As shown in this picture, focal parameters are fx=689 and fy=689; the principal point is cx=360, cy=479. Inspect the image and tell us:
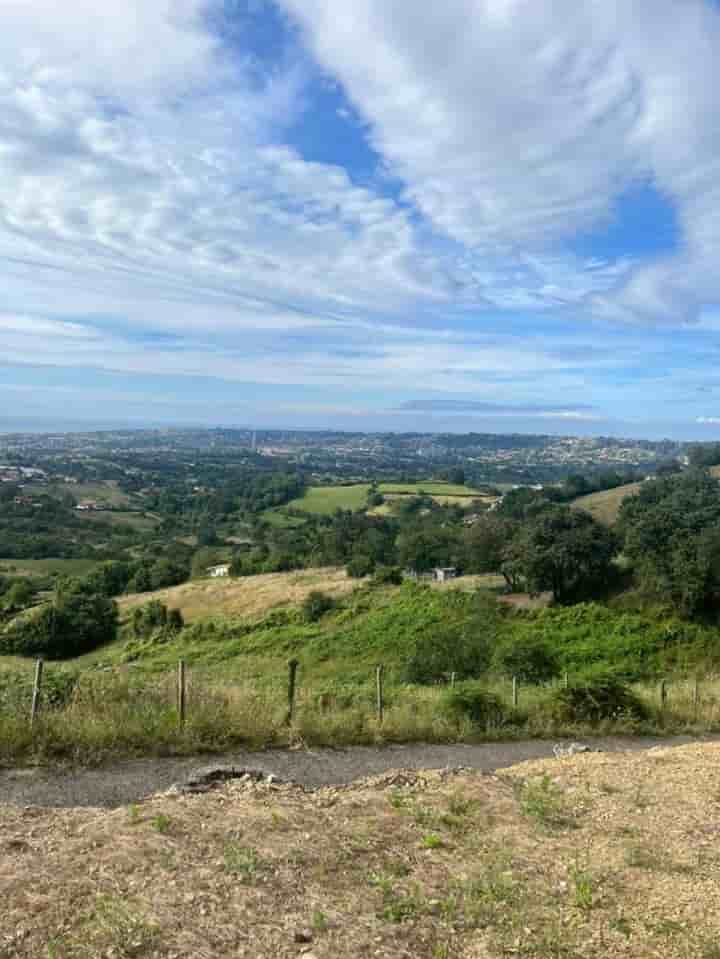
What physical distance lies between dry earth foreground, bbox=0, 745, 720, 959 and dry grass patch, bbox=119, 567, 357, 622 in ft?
104

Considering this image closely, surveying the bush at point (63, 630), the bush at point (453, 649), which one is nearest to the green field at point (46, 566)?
the bush at point (63, 630)

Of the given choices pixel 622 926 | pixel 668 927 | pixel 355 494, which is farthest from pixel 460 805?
pixel 355 494

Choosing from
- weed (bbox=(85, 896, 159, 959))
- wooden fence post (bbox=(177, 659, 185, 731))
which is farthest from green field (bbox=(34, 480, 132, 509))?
weed (bbox=(85, 896, 159, 959))

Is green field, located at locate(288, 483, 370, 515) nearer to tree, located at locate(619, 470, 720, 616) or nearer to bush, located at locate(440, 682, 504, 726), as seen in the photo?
tree, located at locate(619, 470, 720, 616)

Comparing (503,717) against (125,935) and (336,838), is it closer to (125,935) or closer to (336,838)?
(336,838)

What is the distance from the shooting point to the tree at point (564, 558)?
109 feet

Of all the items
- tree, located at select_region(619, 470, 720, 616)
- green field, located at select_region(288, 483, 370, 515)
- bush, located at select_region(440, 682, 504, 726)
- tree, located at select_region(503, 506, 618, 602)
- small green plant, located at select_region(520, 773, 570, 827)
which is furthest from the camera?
green field, located at select_region(288, 483, 370, 515)

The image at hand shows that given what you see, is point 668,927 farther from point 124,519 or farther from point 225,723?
point 124,519

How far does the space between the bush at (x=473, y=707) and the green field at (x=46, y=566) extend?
188ft

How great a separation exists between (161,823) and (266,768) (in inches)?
120

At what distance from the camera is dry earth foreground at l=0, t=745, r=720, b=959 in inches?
163

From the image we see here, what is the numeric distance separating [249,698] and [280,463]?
179 meters

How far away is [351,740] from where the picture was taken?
9719 mm

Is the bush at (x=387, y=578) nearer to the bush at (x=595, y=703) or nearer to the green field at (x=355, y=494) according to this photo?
the bush at (x=595, y=703)
